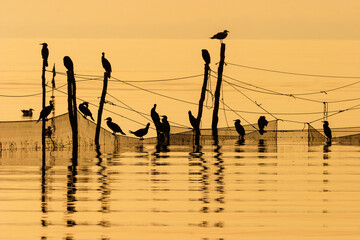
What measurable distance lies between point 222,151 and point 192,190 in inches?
427

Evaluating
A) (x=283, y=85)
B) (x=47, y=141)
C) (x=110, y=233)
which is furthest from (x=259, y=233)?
(x=283, y=85)

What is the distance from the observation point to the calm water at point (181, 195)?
18.4m

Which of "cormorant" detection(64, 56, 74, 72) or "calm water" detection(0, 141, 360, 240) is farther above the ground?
"cormorant" detection(64, 56, 74, 72)

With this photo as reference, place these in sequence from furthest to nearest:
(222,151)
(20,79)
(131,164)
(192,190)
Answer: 1. (20,79)
2. (222,151)
3. (131,164)
4. (192,190)

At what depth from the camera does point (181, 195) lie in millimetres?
22891

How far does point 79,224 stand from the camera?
742 inches

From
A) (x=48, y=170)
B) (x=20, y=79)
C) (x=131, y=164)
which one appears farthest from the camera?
(x=20, y=79)

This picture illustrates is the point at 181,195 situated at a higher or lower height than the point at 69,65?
lower

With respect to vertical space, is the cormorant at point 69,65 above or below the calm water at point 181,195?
above

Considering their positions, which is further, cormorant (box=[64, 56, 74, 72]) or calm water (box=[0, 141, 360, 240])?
cormorant (box=[64, 56, 74, 72])

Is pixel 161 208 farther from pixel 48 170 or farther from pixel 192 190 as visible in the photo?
pixel 48 170

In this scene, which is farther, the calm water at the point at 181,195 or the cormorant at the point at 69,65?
the cormorant at the point at 69,65

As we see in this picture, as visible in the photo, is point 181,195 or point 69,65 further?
point 69,65

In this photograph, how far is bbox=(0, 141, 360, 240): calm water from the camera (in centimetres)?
1838
